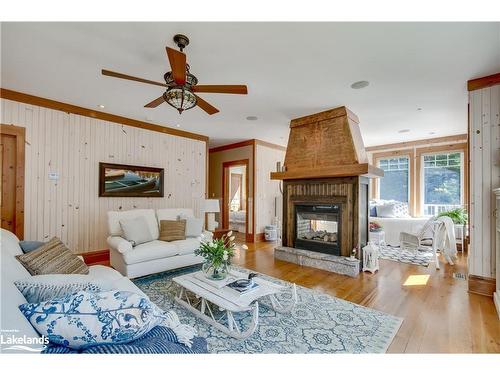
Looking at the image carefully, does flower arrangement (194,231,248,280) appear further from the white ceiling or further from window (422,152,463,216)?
window (422,152,463,216)

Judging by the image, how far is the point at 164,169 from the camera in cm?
489

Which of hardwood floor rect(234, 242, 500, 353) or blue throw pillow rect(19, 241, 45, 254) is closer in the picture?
hardwood floor rect(234, 242, 500, 353)

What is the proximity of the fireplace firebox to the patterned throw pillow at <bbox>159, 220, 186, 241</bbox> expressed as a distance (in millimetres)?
2033

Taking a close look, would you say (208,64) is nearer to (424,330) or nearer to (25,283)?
(25,283)

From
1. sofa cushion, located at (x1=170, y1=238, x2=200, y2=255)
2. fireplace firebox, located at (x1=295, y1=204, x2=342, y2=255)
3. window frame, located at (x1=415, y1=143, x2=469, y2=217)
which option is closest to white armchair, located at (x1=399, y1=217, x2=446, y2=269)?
fireplace firebox, located at (x1=295, y1=204, x2=342, y2=255)

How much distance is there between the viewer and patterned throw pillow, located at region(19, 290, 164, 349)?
2.97ft

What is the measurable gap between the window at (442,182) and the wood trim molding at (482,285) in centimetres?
366

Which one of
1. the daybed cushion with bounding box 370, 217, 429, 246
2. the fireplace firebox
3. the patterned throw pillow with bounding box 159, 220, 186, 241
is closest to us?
the patterned throw pillow with bounding box 159, 220, 186, 241

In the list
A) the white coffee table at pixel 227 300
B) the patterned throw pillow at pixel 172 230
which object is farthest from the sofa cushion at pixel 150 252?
the white coffee table at pixel 227 300

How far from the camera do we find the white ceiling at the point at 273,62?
197 centimetres

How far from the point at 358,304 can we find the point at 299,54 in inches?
105

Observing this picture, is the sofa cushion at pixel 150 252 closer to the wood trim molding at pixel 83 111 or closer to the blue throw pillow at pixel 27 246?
the blue throw pillow at pixel 27 246

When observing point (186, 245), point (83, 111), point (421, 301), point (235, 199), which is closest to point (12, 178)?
point (83, 111)
